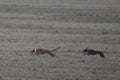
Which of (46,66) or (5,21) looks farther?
Answer: (5,21)

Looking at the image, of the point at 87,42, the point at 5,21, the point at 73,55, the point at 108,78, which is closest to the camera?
the point at 108,78

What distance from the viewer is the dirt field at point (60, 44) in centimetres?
1341

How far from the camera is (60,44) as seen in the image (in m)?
19.4

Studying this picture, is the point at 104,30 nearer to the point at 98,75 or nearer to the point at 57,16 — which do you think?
the point at 57,16

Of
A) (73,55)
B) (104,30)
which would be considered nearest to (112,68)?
(73,55)

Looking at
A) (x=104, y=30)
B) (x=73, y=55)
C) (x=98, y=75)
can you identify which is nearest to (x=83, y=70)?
(x=98, y=75)

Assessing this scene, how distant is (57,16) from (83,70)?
2002cm

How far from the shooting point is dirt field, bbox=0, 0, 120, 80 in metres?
13.4

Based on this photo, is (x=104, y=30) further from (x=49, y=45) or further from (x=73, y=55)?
(x=73, y=55)

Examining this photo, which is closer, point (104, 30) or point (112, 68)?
point (112, 68)

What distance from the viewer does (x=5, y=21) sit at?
29.5 metres

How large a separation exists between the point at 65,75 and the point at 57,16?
20.8 m

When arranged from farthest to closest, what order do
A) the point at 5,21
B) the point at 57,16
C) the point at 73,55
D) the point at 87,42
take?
the point at 57,16, the point at 5,21, the point at 87,42, the point at 73,55

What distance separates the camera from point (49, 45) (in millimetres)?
19062
